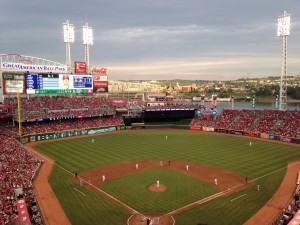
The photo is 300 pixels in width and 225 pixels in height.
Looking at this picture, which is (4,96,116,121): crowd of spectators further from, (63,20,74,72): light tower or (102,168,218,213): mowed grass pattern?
(102,168,218,213): mowed grass pattern

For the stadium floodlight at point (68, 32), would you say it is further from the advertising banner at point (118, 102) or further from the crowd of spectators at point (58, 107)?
the advertising banner at point (118, 102)

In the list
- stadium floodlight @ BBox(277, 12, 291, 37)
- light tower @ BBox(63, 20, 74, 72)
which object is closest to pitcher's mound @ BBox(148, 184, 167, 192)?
stadium floodlight @ BBox(277, 12, 291, 37)

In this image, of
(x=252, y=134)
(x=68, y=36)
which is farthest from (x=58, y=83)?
(x=252, y=134)

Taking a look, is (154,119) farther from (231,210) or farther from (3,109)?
(231,210)

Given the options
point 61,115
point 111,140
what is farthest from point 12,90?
point 111,140

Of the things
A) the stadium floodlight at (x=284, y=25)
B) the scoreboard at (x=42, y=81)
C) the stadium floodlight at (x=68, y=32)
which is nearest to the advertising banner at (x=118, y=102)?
the scoreboard at (x=42, y=81)
